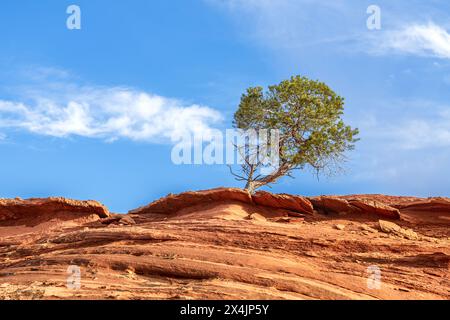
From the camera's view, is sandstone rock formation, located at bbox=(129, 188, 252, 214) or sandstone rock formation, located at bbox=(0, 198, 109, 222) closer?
sandstone rock formation, located at bbox=(129, 188, 252, 214)

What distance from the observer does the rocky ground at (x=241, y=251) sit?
14656 mm

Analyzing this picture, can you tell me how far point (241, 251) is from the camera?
1745 centimetres

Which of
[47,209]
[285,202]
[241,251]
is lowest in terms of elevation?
[241,251]

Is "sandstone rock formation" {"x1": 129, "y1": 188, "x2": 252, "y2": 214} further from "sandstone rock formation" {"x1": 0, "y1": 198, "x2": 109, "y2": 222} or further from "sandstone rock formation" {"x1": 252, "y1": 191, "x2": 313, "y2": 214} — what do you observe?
"sandstone rock formation" {"x1": 0, "y1": 198, "x2": 109, "y2": 222}

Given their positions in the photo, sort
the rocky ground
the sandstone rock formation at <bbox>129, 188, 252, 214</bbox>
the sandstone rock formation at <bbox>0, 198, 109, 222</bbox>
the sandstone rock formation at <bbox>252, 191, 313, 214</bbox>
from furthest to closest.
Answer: the sandstone rock formation at <bbox>0, 198, 109, 222</bbox>
the sandstone rock formation at <bbox>129, 188, 252, 214</bbox>
the sandstone rock formation at <bbox>252, 191, 313, 214</bbox>
the rocky ground

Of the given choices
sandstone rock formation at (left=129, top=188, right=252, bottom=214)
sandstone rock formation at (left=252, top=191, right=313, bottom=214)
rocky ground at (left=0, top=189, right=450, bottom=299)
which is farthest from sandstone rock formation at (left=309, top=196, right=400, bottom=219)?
sandstone rock formation at (left=129, top=188, right=252, bottom=214)

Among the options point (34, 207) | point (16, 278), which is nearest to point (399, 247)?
point (16, 278)

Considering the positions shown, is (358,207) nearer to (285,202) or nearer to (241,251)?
(285,202)

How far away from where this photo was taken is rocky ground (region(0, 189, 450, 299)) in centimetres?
1466

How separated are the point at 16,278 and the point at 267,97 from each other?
24.4 metres

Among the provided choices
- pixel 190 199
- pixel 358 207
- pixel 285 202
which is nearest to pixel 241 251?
pixel 285 202

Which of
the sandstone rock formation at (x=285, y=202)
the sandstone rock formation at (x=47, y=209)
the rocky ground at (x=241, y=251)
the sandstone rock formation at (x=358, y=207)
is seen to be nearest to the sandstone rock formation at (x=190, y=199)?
the rocky ground at (x=241, y=251)

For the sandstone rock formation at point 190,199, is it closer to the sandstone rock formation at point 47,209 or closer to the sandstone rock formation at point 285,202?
the sandstone rock formation at point 285,202

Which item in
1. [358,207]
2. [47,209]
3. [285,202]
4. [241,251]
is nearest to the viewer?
[241,251]
